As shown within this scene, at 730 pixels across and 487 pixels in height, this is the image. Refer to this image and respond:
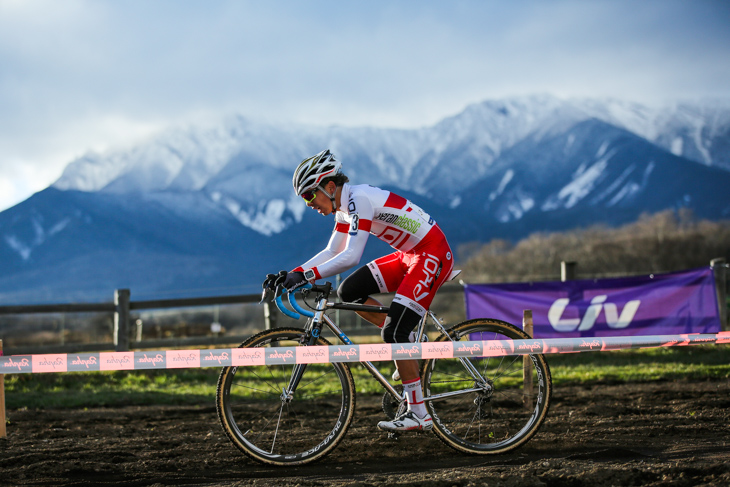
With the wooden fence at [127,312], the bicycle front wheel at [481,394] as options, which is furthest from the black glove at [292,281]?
the wooden fence at [127,312]

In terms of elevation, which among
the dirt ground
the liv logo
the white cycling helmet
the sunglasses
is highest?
the white cycling helmet

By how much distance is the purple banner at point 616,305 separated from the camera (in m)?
11.1

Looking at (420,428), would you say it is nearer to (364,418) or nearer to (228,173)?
(364,418)

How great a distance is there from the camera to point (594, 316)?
1112cm

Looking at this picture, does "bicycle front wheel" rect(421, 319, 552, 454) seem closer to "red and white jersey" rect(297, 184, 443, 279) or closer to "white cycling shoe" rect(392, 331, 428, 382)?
"white cycling shoe" rect(392, 331, 428, 382)

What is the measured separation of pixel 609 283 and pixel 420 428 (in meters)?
7.88

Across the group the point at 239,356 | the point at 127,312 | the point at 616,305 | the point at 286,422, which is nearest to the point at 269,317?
the point at 127,312

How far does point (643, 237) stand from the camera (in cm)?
7481

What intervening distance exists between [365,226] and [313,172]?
568 millimetres

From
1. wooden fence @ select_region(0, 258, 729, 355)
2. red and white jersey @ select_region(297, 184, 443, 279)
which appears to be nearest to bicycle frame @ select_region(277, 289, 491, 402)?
red and white jersey @ select_region(297, 184, 443, 279)

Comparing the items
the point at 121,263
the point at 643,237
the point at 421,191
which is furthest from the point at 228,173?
the point at 643,237

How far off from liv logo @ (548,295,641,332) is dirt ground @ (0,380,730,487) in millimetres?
4192

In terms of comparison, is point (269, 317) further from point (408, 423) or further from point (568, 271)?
point (408, 423)

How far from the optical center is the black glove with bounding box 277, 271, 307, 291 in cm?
436
